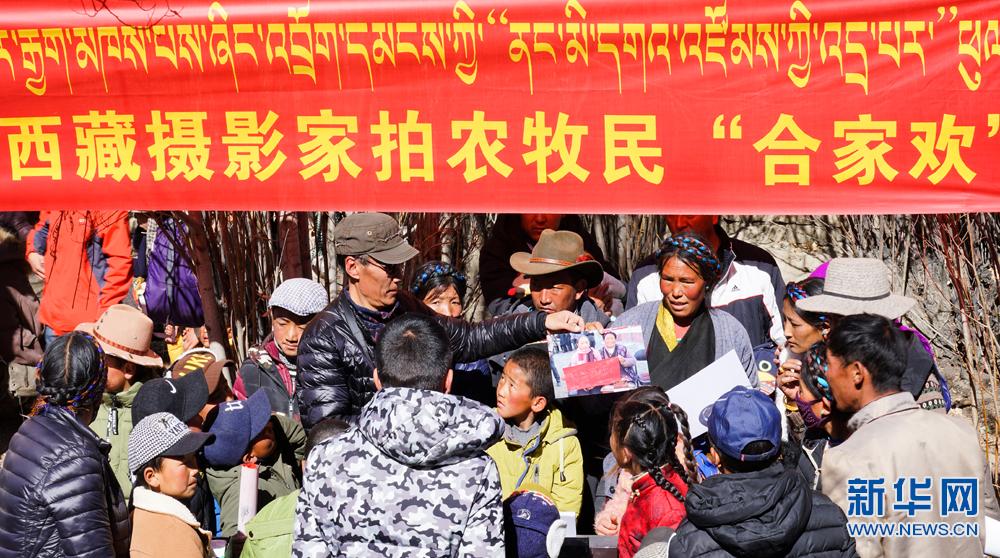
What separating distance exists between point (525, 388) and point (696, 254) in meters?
0.97

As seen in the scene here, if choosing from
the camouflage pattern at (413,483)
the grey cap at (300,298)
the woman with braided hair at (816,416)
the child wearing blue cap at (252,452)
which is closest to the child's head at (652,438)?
the woman with braided hair at (816,416)

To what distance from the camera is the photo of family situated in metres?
4.49

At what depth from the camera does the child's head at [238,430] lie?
441cm

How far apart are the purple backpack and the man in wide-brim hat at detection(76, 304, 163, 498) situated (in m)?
1.75

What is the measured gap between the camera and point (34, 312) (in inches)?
309

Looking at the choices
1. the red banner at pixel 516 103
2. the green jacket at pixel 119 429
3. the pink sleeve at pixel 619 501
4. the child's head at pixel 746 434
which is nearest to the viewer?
the child's head at pixel 746 434

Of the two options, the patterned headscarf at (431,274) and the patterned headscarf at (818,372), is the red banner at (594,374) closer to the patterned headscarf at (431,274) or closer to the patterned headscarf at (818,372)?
the patterned headscarf at (818,372)

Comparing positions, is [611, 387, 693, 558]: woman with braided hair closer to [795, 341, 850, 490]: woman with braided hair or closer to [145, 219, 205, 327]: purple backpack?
[795, 341, 850, 490]: woman with braided hair

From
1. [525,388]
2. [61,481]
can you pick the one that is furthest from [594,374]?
[61,481]

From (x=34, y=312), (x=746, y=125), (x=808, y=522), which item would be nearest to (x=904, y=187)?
(x=746, y=125)

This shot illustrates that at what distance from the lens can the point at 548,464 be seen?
471 cm

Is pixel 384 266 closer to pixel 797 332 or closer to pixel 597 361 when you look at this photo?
pixel 597 361

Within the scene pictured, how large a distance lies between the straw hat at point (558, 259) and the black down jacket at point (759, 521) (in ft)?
8.02

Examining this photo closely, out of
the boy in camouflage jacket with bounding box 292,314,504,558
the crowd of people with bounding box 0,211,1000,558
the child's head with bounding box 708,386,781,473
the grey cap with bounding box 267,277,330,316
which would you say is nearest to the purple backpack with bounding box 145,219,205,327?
the crowd of people with bounding box 0,211,1000,558
